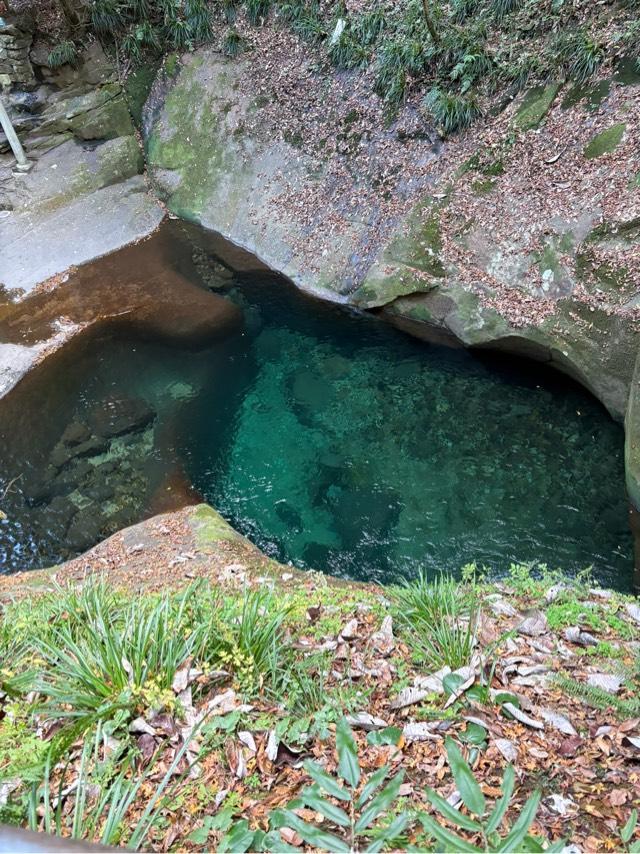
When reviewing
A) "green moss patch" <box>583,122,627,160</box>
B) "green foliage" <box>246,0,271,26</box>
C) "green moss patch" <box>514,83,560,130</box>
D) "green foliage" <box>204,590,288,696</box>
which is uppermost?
"green foliage" <box>246,0,271,26</box>

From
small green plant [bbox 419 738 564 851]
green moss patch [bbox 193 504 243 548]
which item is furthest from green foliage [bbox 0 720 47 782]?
green moss patch [bbox 193 504 243 548]

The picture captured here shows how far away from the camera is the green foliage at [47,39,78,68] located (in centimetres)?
1273

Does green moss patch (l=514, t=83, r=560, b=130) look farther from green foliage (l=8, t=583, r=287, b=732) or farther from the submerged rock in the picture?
green foliage (l=8, t=583, r=287, b=732)

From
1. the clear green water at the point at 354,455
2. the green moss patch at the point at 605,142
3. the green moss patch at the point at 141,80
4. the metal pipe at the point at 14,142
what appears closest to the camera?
the clear green water at the point at 354,455

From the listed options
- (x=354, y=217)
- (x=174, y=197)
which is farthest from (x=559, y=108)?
(x=174, y=197)

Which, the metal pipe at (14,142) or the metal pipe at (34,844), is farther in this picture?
the metal pipe at (14,142)

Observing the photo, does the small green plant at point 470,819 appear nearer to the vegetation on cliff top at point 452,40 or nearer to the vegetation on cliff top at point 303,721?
the vegetation on cliff top at point 303,721

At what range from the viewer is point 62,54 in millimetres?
12820

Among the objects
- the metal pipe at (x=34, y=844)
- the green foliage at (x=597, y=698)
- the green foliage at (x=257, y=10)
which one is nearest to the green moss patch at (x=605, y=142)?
the green foliage at (x=597, y=698)

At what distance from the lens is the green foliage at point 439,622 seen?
3178mm

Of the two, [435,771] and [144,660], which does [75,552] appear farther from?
[435,771]

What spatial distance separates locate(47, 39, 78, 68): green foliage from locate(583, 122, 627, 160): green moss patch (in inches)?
421

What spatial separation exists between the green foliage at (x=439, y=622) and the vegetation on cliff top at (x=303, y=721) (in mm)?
15

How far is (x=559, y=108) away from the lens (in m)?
9.05
